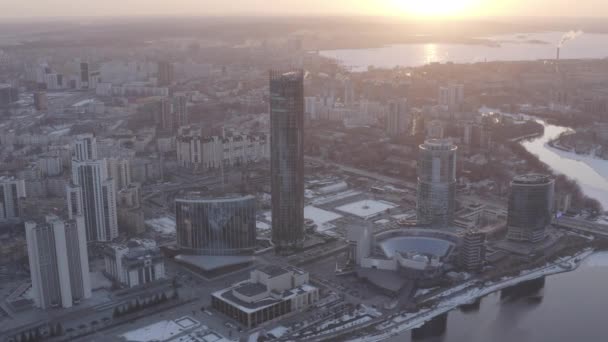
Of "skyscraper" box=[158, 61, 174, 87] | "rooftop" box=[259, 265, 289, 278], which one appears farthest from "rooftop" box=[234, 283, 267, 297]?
"skyscraper" box=[158, 61, 174, 87]

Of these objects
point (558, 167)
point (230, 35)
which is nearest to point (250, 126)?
point (558, 167)

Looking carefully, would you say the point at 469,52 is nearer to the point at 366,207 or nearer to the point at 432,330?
the point at 366,207

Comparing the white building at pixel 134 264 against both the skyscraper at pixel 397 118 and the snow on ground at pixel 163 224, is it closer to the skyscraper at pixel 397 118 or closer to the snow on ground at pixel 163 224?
the snow on ground at pixel 163 224

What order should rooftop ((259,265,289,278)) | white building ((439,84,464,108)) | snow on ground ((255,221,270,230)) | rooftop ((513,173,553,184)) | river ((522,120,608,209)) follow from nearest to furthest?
1. rooftop ((259,265,289,278))
2. rooftop ((513,173,553,184))
3. snow on ground ((255,221,270,230))
4. river ((522,120,608,209))
5. white building ((439,84,464,108))

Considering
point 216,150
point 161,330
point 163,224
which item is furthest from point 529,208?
point 216,150

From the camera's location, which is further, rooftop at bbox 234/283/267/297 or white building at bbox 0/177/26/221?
white building at bbox 0/177/26/221

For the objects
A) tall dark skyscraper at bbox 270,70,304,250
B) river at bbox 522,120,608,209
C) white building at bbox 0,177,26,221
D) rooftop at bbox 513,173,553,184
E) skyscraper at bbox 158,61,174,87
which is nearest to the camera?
tall dark skyscraper at bbox 270,70,304,250

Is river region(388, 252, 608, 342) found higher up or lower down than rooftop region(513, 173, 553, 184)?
lower down

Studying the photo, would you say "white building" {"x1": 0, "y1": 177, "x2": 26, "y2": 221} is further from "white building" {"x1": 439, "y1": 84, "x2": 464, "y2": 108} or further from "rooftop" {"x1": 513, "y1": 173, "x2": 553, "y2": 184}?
"white building" {"x1": 439, "y1": 84, "x2": 464, "y2": 108}
